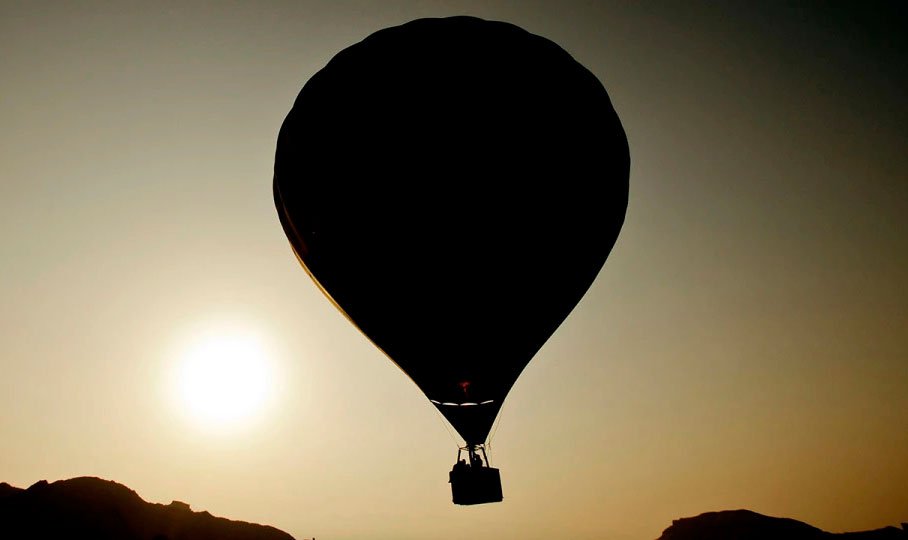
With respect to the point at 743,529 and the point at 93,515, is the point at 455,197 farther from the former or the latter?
the point at 743,529

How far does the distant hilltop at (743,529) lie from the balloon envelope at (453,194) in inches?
3505

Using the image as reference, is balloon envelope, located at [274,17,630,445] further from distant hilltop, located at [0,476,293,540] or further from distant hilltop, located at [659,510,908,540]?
distant hilltop, located at [659,510,908,540]

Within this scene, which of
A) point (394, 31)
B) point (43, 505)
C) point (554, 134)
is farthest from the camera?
point (43, 505)

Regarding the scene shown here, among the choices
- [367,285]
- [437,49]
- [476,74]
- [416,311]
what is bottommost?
[416,311]

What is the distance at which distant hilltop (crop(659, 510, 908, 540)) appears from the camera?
84131 millimetres

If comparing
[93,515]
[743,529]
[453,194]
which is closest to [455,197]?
[453,194]

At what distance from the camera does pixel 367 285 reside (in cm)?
1028

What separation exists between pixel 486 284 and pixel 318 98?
16.6ft

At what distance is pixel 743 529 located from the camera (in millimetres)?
91312

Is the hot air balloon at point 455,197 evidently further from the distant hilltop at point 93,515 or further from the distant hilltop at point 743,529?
the distant hilltop at point 743,529

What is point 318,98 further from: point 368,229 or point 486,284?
point 486,284

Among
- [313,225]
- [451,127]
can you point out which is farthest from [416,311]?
[451,127]

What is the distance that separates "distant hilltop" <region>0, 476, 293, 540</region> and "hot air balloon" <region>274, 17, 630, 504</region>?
77.1m

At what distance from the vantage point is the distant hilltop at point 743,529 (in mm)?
84131
